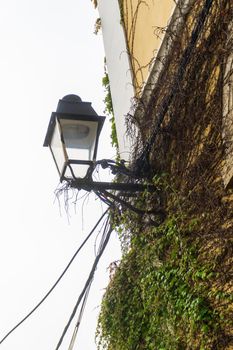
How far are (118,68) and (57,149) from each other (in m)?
2.25

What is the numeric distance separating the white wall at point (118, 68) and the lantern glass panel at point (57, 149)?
1.28 m

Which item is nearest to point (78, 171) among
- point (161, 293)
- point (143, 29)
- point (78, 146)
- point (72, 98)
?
point (78, 146)

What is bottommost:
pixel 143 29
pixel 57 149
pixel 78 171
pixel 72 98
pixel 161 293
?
pixel 161 293

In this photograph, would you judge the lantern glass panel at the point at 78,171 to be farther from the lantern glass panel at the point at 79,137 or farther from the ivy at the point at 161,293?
the ivy at the point at 161,293

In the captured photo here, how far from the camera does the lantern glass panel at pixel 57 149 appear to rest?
15.9 feet

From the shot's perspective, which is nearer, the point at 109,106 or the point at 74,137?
the point at 74,137

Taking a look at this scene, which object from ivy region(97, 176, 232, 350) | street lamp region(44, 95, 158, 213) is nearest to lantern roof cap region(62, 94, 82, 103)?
street lamp region(44, 95, 158, 213)

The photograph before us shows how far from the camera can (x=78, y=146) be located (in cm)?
486

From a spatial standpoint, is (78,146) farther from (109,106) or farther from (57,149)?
(109,106)

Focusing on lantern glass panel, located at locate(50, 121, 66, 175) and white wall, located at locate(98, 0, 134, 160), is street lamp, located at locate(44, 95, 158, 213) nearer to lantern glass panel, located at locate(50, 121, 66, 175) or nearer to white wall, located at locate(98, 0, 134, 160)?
lantern glass panel, located at locate(50, 121, 66, 175)

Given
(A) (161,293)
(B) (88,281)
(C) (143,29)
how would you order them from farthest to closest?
(C) (143,29) → (B) (88,281) → (A) (161,293)

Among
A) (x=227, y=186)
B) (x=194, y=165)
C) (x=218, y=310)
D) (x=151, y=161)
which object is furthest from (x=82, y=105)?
(x=218, y=310)

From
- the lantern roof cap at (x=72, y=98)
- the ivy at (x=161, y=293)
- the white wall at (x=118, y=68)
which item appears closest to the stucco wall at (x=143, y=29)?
the white wall at (x=118, y=68)

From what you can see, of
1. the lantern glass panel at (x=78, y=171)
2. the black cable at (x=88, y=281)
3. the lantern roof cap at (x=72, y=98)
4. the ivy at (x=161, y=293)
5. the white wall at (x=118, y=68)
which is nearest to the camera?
the ivy at (x=161, y=293)
